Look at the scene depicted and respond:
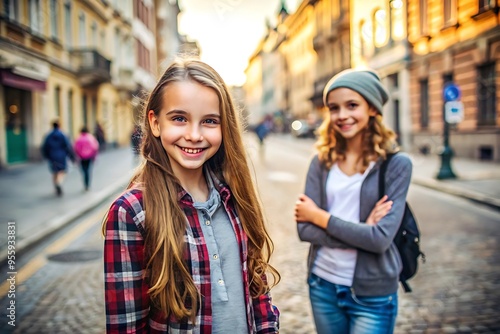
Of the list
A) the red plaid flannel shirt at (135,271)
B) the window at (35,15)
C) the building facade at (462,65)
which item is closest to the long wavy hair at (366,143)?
the red plaid flannel shirt at (135,271)

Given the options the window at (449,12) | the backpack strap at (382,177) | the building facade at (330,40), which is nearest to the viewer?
the backpack strap at (382,177)

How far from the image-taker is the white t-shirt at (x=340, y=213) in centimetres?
228

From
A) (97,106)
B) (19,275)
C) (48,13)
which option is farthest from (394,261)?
(97,106)

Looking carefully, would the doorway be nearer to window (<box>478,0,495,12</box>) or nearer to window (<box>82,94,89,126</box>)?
window (<box>82,94,89,126</box>)

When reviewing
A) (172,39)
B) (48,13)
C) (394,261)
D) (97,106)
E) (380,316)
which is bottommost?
(380,316)

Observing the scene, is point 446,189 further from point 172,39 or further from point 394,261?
point 172,39

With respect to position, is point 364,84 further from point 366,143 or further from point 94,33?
point 94,33

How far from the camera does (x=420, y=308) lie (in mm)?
4297

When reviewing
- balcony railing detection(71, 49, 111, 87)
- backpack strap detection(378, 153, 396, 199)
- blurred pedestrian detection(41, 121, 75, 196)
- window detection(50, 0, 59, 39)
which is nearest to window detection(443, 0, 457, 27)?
blurred pedestrian detection(41, 121, 75, 196)

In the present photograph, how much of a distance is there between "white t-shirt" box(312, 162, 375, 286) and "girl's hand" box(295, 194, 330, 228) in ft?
0.33

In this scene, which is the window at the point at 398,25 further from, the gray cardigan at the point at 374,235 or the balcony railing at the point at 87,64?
the gray cardigan at the point at 374,235

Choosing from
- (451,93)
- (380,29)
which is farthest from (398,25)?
(451,93)

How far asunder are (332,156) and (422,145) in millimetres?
19877

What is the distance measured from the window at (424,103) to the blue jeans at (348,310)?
20293mm
